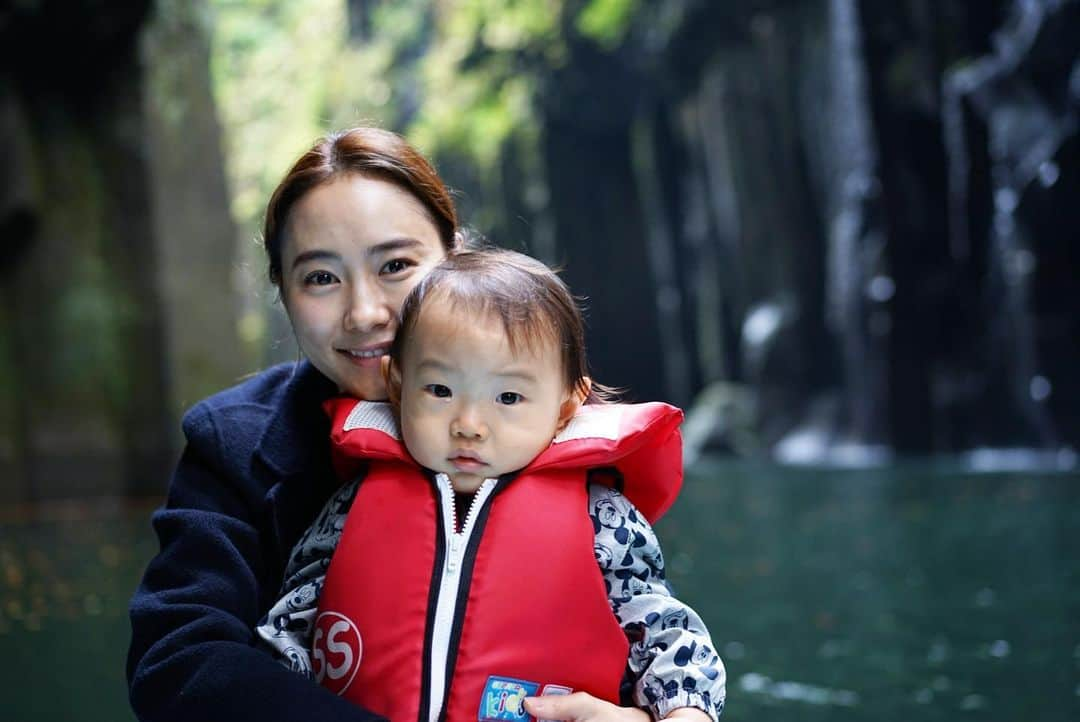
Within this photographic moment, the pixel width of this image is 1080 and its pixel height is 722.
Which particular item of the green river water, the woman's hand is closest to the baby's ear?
the woman's hand

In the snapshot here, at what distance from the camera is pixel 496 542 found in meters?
1.25

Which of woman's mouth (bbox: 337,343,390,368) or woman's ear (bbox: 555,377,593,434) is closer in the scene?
woman's ear (bbox: 555,377,593,434)

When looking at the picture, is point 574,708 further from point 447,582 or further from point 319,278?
point 319,278

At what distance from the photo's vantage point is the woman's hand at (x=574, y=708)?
1.21 m

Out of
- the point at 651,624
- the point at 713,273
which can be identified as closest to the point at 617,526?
the point at 651,624

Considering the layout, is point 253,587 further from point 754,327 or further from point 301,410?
point 754,327

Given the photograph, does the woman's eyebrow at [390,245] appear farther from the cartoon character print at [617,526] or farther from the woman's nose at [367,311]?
the cartoon character print at [617,526]

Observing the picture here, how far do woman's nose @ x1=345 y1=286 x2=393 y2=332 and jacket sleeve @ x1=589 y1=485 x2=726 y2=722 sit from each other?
33cm

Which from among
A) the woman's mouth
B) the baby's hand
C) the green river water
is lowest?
the green river water

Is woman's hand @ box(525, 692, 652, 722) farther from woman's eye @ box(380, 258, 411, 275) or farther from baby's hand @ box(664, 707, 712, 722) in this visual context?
woman's eye @ box(380, 258, 411, 275)

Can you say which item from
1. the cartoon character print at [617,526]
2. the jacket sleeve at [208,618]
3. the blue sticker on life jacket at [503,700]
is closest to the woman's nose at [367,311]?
the jacket sleeve at [208,618]

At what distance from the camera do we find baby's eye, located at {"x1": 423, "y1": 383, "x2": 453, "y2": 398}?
1.28m

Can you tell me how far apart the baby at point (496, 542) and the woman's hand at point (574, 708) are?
0.02m

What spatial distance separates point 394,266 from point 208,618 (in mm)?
451
